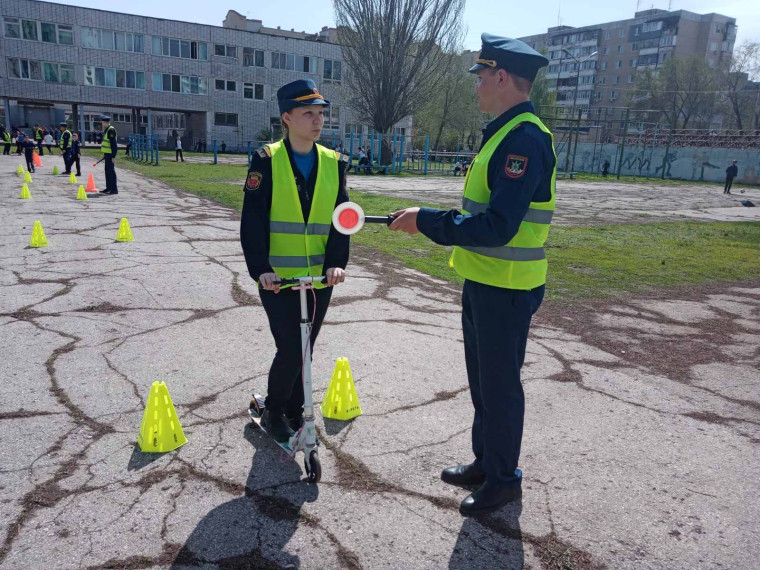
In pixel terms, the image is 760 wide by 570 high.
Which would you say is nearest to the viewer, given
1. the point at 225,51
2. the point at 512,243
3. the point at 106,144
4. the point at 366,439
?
the point at 512,243

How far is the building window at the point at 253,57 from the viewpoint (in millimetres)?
54312

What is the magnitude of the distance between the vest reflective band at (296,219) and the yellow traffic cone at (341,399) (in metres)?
0.80

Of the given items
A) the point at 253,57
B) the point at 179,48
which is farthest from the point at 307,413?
the point at 253,57

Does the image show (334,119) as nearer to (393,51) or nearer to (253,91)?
(253,91)

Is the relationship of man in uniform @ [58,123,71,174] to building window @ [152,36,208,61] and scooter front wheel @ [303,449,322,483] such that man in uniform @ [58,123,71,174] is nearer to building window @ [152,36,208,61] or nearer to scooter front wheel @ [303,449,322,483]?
scooter front wheel @ [303,449,322,483]

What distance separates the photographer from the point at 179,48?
169ft

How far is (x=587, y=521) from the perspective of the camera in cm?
276

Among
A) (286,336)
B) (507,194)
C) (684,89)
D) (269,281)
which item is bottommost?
(286,336)

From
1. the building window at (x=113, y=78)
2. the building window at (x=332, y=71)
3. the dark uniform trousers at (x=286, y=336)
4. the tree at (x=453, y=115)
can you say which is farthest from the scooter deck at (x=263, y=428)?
the building window at (x=332, y=71)

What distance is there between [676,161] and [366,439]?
1978 inches

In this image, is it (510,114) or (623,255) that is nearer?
(510,114)

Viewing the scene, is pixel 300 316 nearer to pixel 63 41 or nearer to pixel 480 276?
pixel 480 276

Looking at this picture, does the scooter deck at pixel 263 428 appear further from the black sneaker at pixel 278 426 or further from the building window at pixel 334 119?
the building window at pixel 334 119

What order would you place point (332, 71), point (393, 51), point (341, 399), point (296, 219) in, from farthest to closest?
point (332, 71) → point (393, 51) → point (341, 399) → point (296, 219)
